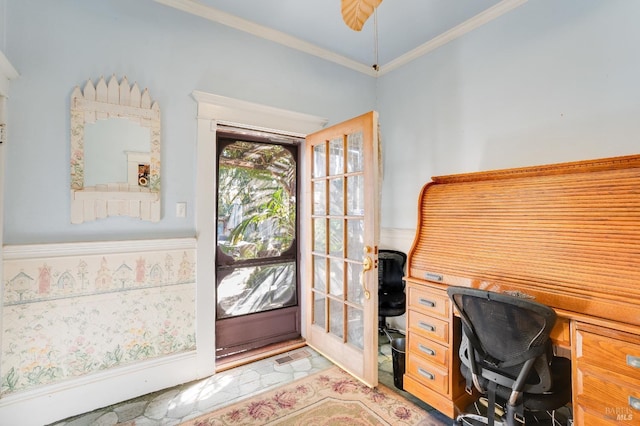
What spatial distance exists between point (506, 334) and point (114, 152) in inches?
99.7

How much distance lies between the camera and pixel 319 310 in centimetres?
272

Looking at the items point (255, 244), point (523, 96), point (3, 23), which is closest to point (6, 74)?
point (3, 23)

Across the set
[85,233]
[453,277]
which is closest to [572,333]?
[453,277]

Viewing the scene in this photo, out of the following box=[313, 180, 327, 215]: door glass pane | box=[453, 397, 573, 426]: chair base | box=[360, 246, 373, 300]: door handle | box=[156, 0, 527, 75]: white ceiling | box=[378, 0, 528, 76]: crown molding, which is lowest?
box=[453, 397, 573, 426]: chair base

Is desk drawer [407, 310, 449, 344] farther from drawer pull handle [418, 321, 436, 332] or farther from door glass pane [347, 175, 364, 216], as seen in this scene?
Result: door glass pane [347, 175, 364, 216]

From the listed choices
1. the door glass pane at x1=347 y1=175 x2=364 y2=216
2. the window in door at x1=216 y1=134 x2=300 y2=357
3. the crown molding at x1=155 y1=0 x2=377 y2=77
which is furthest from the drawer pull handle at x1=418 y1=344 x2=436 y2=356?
the crown molding at x1=155 y1=0 x2=377 y2=77

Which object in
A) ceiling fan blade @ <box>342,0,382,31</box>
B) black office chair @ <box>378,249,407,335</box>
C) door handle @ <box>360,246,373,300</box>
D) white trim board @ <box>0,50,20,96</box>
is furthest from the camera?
black office chair @ <box>378,249,407,335</box>

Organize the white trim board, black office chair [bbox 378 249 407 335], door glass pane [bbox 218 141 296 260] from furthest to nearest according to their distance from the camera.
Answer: black office chair [bbox 378 249 407 335]
door glass pane [bbox 218 141 296 260]
the white trim board

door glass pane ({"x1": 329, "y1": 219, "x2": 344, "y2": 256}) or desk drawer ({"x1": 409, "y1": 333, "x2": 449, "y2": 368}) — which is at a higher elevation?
door glass pane ({"x1": 329, "y1": 219, "x2": 344, "y2": 256})

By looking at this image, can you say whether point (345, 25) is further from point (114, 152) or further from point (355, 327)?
point (355, 327)

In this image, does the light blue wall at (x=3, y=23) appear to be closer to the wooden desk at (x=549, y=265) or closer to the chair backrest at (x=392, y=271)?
the wooden desk at (x=549, y=265)

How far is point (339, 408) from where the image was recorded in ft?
6.30

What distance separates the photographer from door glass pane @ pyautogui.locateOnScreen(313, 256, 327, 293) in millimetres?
2615

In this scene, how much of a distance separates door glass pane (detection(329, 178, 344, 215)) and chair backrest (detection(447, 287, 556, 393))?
1136 mm
